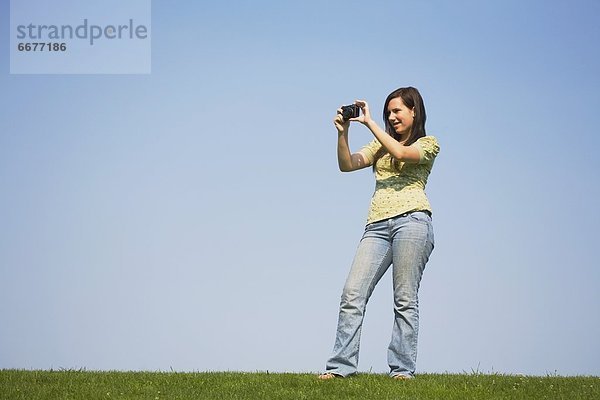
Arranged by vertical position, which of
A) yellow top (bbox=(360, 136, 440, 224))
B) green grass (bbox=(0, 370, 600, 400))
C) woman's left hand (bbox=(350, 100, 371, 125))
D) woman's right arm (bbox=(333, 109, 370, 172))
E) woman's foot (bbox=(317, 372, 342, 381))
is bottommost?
green grass (bbox=(0, 370, 600, 400))

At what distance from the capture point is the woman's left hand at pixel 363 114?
740 cm

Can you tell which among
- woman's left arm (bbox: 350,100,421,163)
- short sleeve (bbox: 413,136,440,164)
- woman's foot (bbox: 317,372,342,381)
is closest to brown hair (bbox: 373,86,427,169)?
short sleeve (bbox: 413,136,440,164)

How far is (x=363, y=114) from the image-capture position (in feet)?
24.4

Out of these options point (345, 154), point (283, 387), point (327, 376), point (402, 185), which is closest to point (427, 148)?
point (402, 185)

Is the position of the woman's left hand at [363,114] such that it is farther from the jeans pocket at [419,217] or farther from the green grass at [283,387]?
the green grass at [283,387]

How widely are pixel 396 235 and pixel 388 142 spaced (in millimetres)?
891

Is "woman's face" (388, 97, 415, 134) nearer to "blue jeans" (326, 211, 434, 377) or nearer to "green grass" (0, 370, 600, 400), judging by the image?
"blue jeans" (326, 211, 434, 377)

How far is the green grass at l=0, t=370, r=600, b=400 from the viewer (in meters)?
6.83

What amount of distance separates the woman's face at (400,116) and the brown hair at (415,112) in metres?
0.03

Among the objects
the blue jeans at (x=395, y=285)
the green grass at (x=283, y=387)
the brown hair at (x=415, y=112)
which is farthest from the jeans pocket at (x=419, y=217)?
the green grass at (x=283, y=387)

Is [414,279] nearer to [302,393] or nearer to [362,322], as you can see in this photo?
[362,322]

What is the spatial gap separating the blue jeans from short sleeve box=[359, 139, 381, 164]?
667 millimetres

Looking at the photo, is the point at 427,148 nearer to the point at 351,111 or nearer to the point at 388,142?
the point at 388,142

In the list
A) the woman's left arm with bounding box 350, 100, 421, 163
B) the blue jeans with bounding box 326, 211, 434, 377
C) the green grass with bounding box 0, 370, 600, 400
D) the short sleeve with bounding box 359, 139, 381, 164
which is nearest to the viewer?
the green grass with bounding box 0, 370, 600, 400
